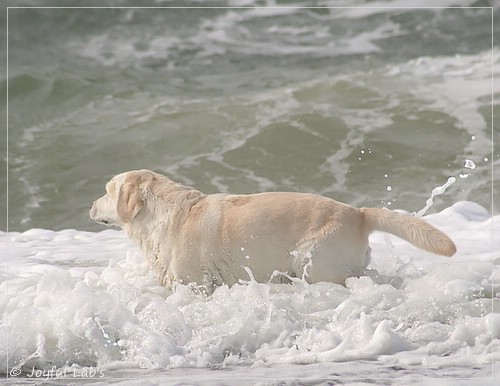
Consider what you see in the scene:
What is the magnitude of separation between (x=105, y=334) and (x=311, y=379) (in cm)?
119

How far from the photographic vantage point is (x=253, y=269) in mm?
5418

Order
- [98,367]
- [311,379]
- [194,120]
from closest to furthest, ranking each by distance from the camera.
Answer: [311,379] < [98,367] < [194,120]

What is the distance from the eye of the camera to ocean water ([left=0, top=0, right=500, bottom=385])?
476 centimetres

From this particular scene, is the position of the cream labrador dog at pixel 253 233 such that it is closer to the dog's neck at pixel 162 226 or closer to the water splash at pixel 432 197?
the dog's neck at pixel 162 226

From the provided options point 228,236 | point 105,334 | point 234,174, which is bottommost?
point 234,174

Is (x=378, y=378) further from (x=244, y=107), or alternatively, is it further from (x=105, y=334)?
(x=244, y=107)

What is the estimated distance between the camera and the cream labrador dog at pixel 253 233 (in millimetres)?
5238

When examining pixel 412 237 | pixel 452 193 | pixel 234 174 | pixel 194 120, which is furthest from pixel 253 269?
pixel 194 120

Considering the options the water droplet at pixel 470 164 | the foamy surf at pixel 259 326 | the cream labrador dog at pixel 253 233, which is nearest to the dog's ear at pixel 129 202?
the cream labrador dog at pixel 253 233

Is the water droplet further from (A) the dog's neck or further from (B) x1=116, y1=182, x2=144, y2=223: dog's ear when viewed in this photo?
(B) x1=116, y1=182, x2=144, y2=223: dog's ear

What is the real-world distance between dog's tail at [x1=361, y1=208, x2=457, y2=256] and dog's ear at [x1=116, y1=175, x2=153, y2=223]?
1360 mm

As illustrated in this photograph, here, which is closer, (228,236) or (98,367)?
(98,367)

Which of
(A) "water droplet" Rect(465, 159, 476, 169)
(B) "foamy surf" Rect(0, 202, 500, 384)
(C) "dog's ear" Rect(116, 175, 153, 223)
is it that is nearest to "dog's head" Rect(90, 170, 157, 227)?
(C) "dog's ear" Rect(116, 175, 153, 223)
